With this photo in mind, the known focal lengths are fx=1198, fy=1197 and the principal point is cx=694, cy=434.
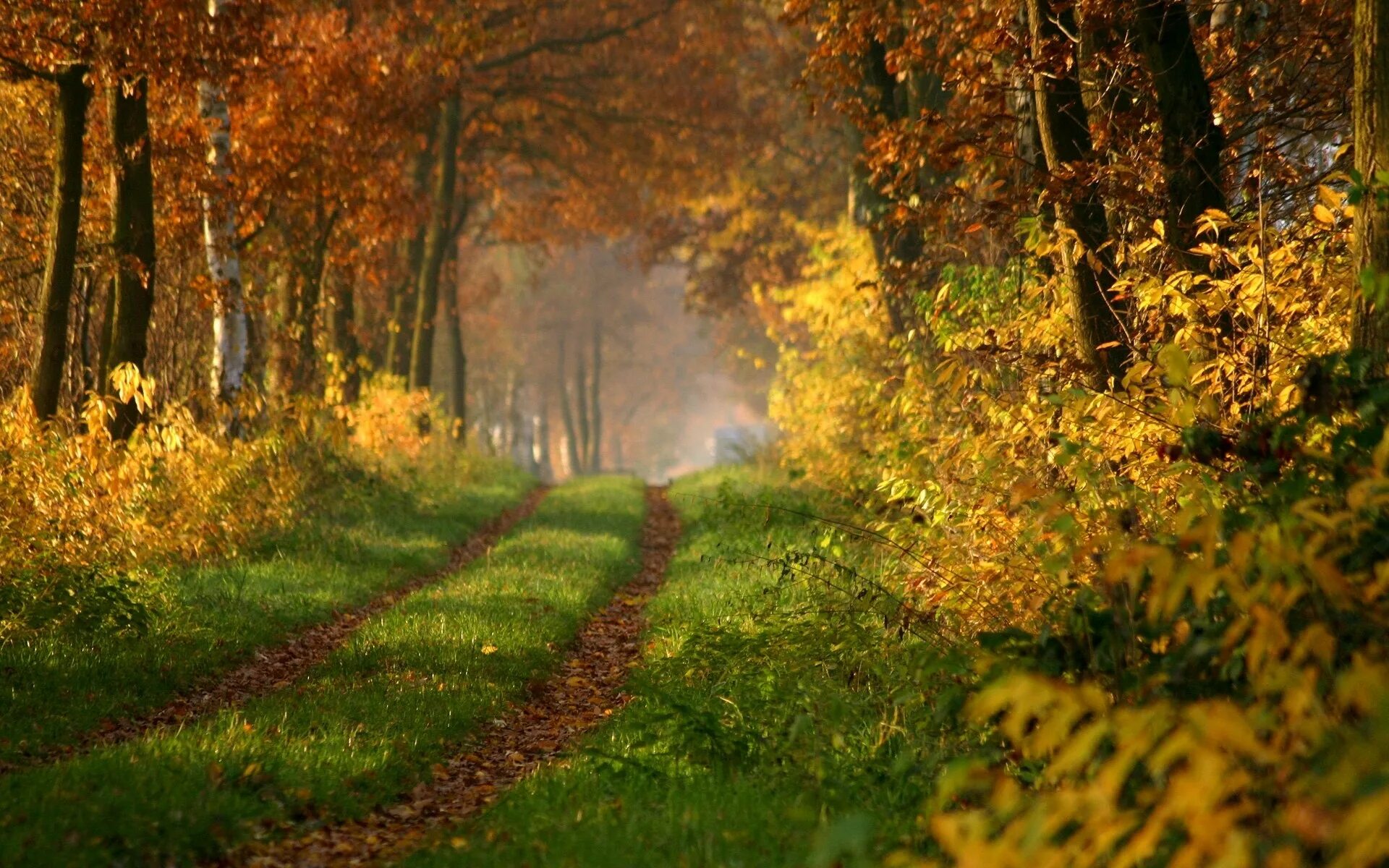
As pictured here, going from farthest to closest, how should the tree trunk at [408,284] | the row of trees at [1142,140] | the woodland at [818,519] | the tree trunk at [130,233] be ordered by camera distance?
the tree trunk at [408,284]
the tree trunk at [130,233]
the row of trees at [1142,140]
the woodland at [818,519]

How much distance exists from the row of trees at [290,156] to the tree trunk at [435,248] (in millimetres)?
59

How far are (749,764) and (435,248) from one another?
22.3 metres

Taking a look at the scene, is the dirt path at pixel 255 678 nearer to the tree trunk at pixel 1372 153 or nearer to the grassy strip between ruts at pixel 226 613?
the grassy strip between ruts at pixel 226 613

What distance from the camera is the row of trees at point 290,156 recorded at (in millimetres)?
11445

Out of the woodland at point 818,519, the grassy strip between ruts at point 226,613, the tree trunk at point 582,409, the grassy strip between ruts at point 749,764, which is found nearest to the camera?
the woodland at point 818,519

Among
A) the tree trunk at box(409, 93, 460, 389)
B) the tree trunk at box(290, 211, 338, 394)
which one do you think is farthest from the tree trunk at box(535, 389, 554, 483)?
the tree trunk at box(290, 211, 338, 394)

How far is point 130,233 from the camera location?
12.1m

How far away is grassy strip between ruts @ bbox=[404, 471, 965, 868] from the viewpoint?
5.11m

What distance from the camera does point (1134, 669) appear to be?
16.6 feet

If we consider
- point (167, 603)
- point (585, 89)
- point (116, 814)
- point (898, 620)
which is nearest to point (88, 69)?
point (167, 603)

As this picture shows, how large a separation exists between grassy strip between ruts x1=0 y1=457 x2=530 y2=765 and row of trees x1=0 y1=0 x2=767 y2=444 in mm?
1924

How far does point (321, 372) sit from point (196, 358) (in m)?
3.11

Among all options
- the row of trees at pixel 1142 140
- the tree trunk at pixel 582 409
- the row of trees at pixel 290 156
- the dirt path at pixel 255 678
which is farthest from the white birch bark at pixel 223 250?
the tree trunk at pixel 582 409

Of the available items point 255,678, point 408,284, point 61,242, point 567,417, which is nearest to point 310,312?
point 61,242
